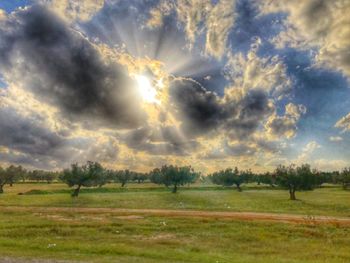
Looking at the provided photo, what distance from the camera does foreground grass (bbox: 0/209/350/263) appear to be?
27688 mm

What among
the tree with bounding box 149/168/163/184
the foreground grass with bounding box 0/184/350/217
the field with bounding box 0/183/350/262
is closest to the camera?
the field with bounding box 0/183/350/262

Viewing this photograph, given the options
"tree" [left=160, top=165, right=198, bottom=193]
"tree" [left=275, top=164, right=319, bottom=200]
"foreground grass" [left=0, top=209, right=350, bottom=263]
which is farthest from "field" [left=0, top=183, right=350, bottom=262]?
"tree" [left=160, top=165, right=198, bottom=193]

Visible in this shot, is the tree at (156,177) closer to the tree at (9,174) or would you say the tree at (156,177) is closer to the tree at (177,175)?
the tree at (177,175)

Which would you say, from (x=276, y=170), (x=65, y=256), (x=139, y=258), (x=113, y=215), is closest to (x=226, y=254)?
(x=139, y=258)

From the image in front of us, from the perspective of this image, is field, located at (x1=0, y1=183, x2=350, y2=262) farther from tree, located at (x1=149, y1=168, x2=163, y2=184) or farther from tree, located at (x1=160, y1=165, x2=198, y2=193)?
tree, located at (x1=149, y1=168, x2=163, y2=184)

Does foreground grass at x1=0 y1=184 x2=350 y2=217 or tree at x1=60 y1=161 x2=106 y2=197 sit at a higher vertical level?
tree at x1=60 y1=161 x2=106 y2=197

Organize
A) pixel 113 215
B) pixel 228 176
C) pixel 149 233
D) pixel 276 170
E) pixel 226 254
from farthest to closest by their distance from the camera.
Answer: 1. pixel 228 176
2. pixel 276 170
3. pixel 113 215
4. pixel 149 233
5. pixel 226 254

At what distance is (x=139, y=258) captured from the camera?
85.7 feet

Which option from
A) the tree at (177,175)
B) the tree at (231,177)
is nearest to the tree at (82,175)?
the tree at (177,175)

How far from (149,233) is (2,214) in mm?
29726

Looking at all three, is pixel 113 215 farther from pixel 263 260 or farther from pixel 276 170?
pixel 276 170

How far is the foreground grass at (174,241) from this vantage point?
27688 mm

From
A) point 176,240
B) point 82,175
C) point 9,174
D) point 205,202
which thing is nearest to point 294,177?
point 205,202

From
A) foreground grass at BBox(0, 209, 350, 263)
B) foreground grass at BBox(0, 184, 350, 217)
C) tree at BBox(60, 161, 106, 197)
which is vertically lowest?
foreground grass at BBox(0, 209, 350, 263)
